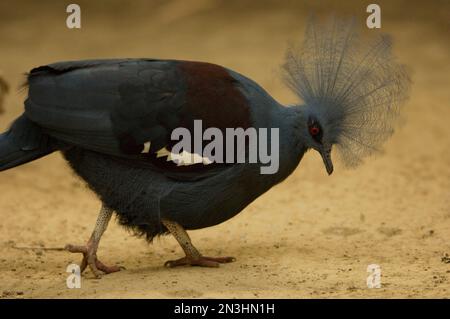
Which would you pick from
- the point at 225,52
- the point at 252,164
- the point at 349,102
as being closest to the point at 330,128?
the point at 349,102

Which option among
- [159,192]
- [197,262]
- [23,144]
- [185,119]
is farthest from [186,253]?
[23,144]

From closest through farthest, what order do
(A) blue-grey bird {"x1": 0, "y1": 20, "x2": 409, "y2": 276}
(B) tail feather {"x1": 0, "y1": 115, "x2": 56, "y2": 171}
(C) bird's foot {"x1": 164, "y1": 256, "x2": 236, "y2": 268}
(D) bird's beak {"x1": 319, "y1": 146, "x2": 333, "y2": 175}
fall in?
1. (A) blue-grey bird {"x1": 0, "y1": 20, "x2": 409, "y2": 276}
2. (B) tail feather {"x1": 0, "y1": 115, "x2": 56, "y2": 171}
3. (D) bird's beak {"x1": 319, "y1": 146, "x2": 333, "y2": 175}
4. (C) bird's foot {"x1": 164, "y1": 256, "x2": 236, "y2": 268}

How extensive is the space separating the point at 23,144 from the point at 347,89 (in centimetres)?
194

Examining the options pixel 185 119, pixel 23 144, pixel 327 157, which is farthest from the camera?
pixel 327 157

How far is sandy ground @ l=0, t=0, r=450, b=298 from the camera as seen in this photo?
4.54m

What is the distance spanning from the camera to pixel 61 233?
591 centimetres

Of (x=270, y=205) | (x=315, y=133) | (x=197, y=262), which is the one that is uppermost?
(x=315, y=133)

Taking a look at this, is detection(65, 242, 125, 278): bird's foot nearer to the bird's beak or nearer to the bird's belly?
the bird's belly

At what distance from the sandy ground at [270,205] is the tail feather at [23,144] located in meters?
0.29

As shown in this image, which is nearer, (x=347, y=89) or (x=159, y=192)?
(x=159, y=192)

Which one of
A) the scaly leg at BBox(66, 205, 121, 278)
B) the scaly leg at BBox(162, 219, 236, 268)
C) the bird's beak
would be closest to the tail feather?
the scaly leg at BBox(66, 205, 121, 278)

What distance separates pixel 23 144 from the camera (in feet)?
15.3

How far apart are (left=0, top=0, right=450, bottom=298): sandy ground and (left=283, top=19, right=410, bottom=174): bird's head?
80 cm

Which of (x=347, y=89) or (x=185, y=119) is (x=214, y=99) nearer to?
(x=185, y=119)
